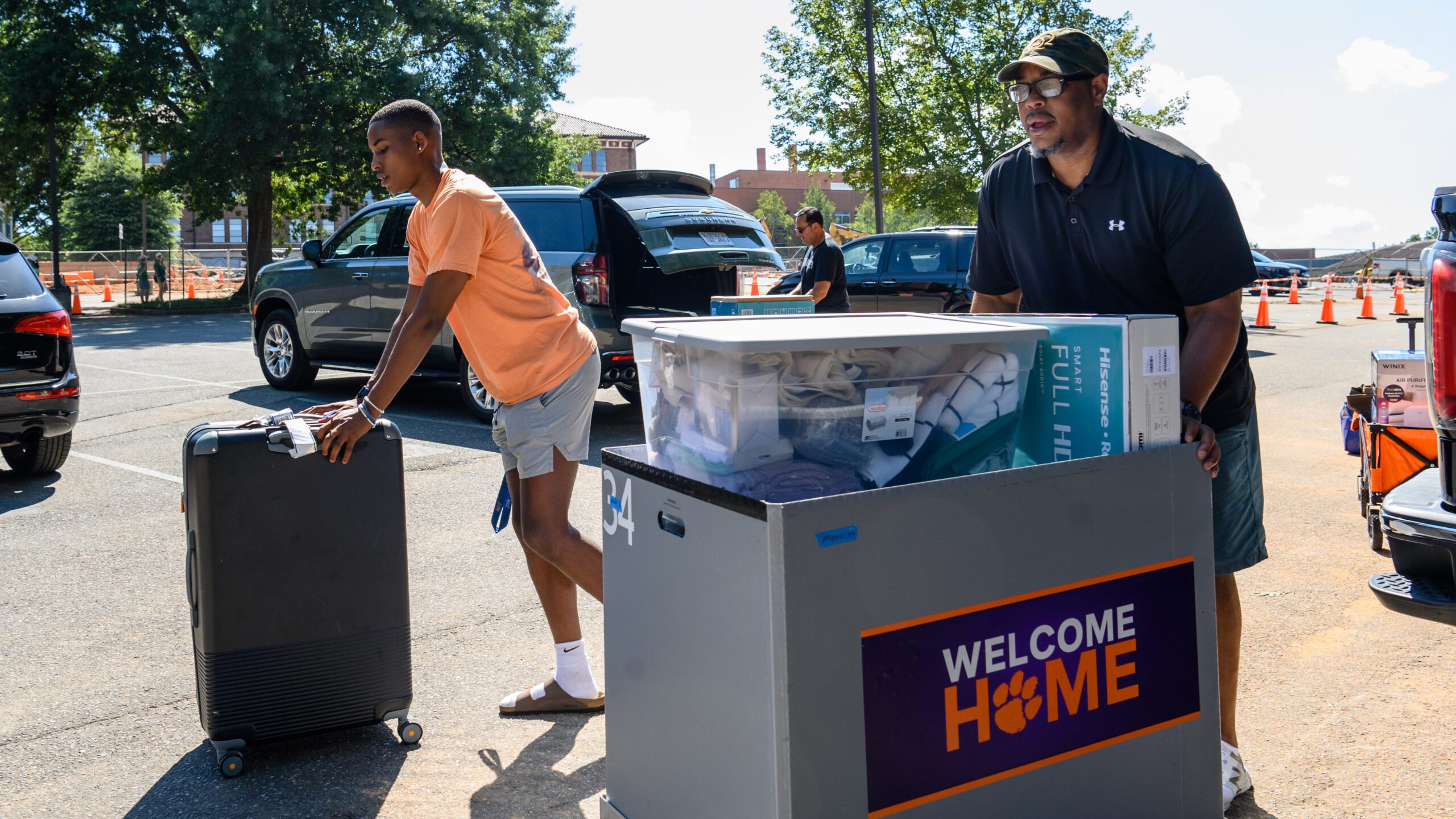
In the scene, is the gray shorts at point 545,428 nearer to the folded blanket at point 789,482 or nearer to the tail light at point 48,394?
the folded blanket at point 789,482

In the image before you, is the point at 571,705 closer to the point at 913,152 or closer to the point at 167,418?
the point at 167,418

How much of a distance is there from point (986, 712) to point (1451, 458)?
5.92ft

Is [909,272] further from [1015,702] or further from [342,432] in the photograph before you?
[1015,702]

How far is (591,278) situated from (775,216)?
83008 mm

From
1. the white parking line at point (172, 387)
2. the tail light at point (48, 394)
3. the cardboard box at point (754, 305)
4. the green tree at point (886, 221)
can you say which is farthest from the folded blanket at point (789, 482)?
the green tree at point (886, 221)

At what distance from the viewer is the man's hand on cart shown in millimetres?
2232

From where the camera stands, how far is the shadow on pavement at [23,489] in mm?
6699

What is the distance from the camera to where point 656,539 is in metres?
2.13

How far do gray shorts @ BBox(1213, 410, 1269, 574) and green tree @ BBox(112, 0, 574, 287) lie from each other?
87.0 feet

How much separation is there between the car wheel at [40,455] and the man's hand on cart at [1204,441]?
23.8 ft

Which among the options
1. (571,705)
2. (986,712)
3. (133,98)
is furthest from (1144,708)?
(133,98)

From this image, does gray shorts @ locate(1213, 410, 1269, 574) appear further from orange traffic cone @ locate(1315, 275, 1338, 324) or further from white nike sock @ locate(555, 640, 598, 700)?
orange traffic cone @ locate(1315, 275, 1338, 324)

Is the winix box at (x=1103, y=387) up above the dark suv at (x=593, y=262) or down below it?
below

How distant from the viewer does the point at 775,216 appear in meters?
90.1
